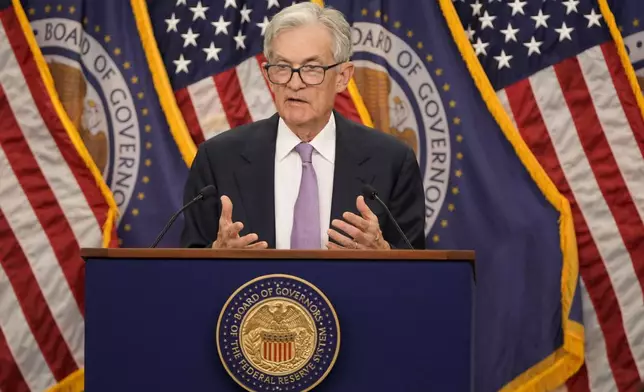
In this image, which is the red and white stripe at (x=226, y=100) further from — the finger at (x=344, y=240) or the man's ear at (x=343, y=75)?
the finger at (x=344, y=240)

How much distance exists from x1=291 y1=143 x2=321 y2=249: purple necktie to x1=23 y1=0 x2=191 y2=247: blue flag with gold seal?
67.5 inches

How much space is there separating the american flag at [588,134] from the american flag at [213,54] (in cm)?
101

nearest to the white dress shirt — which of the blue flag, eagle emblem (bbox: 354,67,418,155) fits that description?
eagle emblem (bbox: 354,67,418,155)

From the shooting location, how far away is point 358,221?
2428mm

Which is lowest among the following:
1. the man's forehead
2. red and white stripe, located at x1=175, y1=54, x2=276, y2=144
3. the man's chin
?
the man's chin

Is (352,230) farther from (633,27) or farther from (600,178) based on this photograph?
(633,27)

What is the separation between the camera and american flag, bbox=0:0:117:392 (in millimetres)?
4555

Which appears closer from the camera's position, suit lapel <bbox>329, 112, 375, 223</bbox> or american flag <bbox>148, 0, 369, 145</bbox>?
suit lapel <bbox>329, 112, 375, 223</bbox>

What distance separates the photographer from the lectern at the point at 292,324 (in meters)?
2.20

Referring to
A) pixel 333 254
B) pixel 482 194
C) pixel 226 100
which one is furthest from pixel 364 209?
pixel 226 100

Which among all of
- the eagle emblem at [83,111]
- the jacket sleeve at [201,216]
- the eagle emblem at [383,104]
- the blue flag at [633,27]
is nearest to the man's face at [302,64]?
the jacket sleeve at [201,216]

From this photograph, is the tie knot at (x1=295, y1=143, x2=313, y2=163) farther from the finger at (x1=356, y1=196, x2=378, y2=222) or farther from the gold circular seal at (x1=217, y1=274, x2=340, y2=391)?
the gold circular seal at (x1=217, y1=274, x2=340, y2=391)

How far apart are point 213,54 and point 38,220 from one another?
1147mm

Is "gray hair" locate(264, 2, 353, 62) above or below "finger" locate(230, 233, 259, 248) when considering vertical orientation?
above
